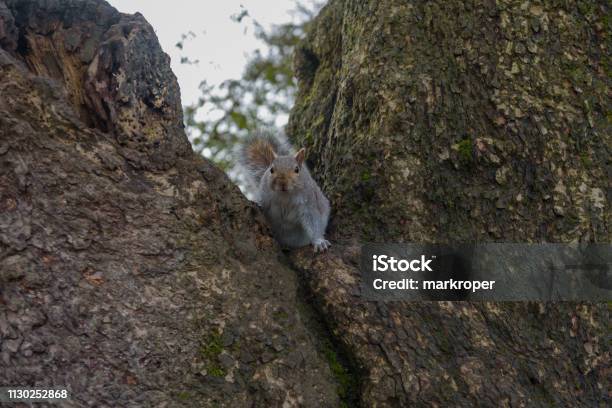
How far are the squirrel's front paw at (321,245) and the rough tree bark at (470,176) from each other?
0.07 meters

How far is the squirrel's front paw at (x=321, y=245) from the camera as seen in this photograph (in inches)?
122

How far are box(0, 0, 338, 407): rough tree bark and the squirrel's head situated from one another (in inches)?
37.3

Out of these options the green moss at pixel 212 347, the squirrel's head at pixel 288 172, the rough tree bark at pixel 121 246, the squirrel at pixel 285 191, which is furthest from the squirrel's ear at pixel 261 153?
the green moss at pixel 212 347

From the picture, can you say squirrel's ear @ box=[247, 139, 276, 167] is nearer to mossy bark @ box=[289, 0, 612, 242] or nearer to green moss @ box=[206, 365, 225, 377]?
mossy bark @ box=[289, 0, 612, 242]

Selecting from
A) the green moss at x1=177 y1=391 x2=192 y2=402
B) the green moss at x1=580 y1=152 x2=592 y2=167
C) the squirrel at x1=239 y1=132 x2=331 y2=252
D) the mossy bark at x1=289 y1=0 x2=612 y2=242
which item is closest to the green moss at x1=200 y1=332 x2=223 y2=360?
the green moss at x1=177 y1=391 x2=192 y2=402

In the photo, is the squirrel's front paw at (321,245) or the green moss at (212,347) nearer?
the green moss at (212,347)

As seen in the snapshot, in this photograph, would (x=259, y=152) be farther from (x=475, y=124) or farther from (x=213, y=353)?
(x=213, y=353)

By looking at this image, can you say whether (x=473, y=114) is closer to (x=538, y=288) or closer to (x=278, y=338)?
(x=538, y=288)

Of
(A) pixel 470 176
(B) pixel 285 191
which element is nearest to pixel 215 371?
(A) pixel 470 176

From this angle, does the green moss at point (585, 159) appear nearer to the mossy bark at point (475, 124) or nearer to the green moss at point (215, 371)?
the mossy bark at point (475, 124)

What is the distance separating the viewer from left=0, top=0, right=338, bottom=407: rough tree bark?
236cm

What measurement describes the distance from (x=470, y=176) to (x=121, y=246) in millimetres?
1484

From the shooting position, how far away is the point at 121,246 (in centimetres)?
253

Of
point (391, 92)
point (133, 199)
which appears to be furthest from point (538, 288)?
point (133, 199)
